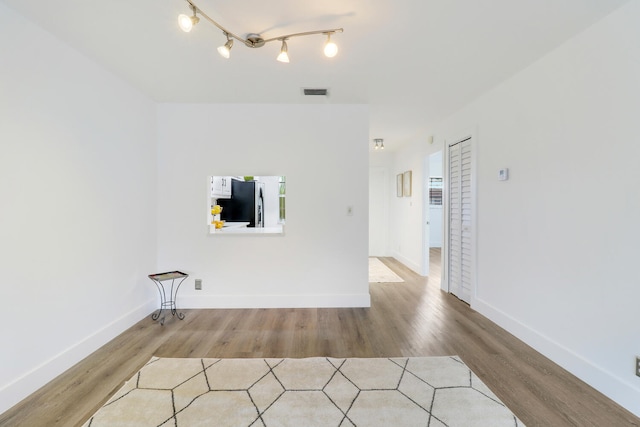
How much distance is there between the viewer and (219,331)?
2570mm

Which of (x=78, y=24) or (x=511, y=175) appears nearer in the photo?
(x=78, y=24)

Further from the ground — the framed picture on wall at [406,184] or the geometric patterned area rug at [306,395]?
the framed picture on wall at [406,184]

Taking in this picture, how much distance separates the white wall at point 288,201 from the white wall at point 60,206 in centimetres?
45

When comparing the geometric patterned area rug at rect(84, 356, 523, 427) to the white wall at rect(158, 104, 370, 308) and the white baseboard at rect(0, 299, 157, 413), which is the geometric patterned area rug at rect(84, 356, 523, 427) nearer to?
the white baseboard at rect(0, 299, 157, 413)

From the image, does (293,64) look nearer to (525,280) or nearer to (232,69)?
(232,69)

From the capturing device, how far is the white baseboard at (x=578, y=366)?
1.59 m

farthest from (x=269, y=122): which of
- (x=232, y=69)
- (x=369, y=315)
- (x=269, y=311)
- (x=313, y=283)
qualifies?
(x=369, y=315)

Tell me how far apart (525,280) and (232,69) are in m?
3.20

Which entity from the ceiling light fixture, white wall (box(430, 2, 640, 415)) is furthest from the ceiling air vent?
white wall (box(430, 2, 640, 415))

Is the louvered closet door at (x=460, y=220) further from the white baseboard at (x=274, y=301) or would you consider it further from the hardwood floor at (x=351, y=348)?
the white baseboard at (x=274, y=301)

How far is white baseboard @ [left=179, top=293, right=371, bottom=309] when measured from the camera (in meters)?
3.11

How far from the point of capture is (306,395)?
1.67 metres

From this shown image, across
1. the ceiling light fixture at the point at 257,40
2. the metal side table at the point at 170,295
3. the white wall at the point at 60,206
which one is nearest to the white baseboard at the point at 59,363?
the white wall at the point at 60,206

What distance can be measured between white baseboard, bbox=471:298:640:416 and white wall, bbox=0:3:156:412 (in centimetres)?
369
